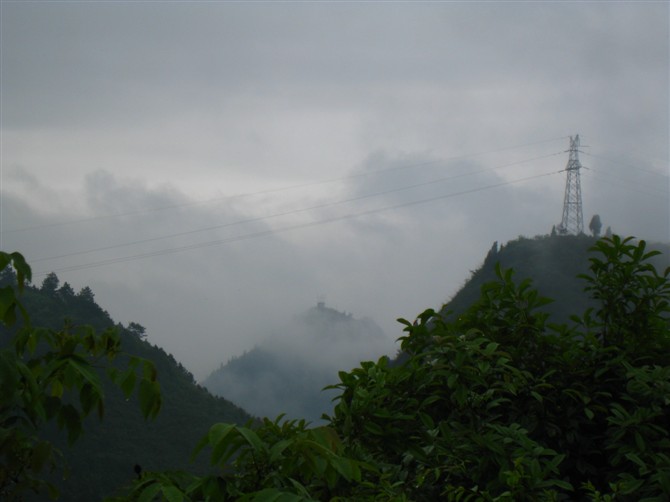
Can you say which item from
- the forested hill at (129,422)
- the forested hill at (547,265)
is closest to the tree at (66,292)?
the forested hill at (129,422)

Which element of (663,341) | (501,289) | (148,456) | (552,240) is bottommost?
(148,456)

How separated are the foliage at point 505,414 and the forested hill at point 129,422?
15661 mm

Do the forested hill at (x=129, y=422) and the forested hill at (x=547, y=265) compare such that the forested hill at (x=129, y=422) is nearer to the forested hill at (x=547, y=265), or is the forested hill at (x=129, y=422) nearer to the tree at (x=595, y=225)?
the forested hill at (x=547, y=265)

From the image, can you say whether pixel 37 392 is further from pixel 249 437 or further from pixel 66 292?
pixel 66 292

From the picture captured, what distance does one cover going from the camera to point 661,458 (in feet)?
12.0

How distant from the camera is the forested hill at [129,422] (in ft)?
73.2

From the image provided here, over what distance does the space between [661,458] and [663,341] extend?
3.61ft

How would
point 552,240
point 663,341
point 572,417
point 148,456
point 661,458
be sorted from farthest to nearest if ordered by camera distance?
point 552,240
point 148,456
point 663,341
point 572,417
point 661,458

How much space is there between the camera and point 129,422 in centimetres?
2856

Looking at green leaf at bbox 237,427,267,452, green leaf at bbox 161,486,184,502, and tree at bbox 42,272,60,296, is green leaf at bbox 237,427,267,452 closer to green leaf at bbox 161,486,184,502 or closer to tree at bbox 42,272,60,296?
green leaf at bbox 161,486,184,502

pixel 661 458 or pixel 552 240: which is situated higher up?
pixel 552 240

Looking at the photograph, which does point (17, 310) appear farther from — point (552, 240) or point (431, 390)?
point (552, 240)

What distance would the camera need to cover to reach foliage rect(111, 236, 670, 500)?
10.3 feet

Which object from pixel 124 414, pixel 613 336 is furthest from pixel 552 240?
pixel 613 336
